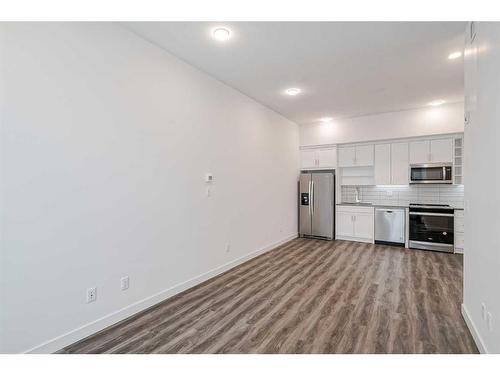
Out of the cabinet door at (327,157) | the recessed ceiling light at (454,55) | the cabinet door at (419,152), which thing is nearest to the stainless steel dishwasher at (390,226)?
the cabinet door at (419,152)

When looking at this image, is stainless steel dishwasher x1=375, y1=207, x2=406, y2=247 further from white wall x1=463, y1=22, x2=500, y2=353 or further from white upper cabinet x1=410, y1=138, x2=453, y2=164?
white wall x1=463, y1=22, x2=500, y2=353

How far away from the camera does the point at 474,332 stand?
2.07m

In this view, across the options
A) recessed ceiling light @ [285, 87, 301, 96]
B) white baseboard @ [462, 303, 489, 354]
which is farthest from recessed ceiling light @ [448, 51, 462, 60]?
white baseboard @ [462, 303, 489, 354]

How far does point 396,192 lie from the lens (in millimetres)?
5703

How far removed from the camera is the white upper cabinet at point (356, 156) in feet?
18.8

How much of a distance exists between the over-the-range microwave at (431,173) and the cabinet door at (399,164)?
4.9 inches

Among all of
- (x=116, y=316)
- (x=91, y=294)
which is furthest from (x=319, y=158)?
(x=91, y=294)

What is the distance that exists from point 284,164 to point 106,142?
3.93 meters

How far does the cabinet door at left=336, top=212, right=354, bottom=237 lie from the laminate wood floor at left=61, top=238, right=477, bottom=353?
67.4 inches

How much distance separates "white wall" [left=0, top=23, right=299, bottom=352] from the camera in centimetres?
177

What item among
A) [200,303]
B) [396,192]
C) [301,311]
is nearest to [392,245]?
[396,192]

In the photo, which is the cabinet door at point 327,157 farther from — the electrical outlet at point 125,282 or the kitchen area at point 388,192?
the electrical outlet at point 125,282
